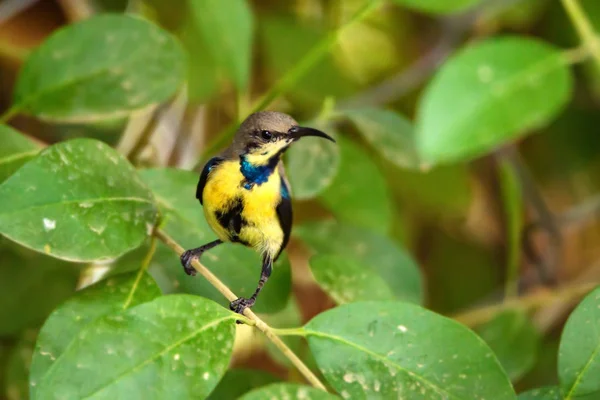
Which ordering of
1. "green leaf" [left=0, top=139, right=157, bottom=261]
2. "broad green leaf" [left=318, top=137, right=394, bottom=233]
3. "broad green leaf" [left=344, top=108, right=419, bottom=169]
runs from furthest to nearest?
"broad green leaf" [left=318, top=137, right=394, bottom=233] < "broad green leaf" [left=344, top=108, right=419, bottom=169] < "green leaf" [left=0, top=139, right=157, bottom=261]

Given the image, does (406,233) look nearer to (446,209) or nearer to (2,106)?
(446,209)

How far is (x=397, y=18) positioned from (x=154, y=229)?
6.07 ft

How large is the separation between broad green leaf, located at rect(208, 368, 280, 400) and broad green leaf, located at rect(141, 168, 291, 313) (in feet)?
0.45

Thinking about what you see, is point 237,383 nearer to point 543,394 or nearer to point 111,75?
point 543,394

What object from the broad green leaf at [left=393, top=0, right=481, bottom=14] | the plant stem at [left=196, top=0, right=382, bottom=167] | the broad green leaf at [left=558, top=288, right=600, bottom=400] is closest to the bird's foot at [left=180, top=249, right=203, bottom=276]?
the plant stem at [left=196, top=0, right=382, bottom=167]

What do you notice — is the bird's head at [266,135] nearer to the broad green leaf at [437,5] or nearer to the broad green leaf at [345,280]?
the broad green leaf at [345,280]

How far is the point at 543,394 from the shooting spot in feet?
2.91

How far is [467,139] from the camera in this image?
4.15 ft

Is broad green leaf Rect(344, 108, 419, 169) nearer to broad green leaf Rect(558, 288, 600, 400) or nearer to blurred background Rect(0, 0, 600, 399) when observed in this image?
blurred background Rect(0, 0, 600, 399)

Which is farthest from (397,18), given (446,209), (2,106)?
(2,106)

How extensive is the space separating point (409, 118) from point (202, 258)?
1530mm

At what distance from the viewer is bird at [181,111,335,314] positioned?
951 millimetres

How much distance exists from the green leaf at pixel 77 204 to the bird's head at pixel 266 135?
0.48ft

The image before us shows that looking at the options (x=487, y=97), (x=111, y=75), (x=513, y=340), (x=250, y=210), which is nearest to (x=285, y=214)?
(x=250, y=210)
